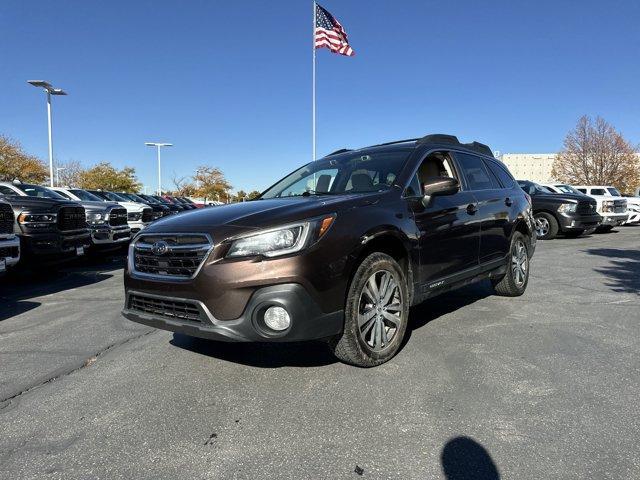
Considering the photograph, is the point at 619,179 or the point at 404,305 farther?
the point at 619,179

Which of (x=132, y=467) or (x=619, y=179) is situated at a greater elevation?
(x=619, y=179)

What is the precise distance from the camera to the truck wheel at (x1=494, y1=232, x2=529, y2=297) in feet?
18.4

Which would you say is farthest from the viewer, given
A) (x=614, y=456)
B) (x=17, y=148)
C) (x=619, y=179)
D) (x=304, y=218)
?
(x=619, y=179)

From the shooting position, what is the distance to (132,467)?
2266 mm

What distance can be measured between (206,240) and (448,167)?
2.74 metres

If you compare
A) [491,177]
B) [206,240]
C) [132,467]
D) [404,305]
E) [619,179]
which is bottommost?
[132,467]

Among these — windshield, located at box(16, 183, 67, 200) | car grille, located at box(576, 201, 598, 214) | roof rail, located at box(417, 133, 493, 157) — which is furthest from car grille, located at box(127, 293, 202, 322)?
car grille, located at box(576, 201, 598, 214)

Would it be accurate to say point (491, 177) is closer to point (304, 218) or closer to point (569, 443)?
point (304, 218)

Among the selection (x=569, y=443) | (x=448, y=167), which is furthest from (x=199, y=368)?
(x=448, y=167)

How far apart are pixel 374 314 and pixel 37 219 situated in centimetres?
672

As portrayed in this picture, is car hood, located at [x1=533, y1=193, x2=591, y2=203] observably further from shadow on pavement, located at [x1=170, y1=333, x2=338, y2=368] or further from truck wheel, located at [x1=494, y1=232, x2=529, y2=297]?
shadow on pavement, located at [x1=170, y1=333, x2=338, y2=368]

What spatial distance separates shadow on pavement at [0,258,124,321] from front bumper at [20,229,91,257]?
0.37 meters

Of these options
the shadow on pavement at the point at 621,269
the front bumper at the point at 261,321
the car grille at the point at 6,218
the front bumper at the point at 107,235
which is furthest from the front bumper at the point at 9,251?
the shadow on pavement at the point at 621,269

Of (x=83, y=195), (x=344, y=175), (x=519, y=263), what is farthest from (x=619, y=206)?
(x=83, y=195)
